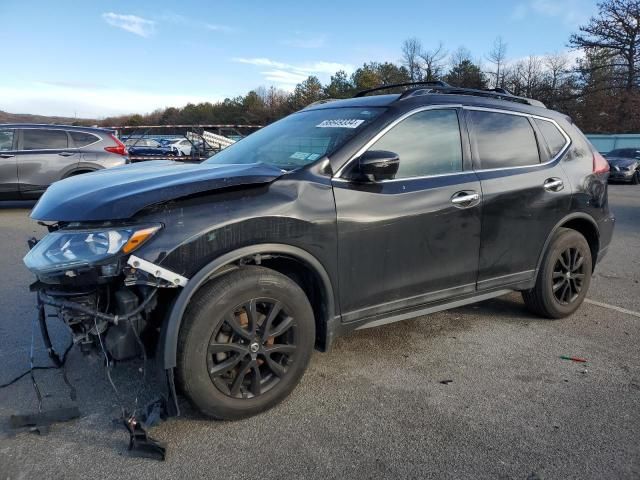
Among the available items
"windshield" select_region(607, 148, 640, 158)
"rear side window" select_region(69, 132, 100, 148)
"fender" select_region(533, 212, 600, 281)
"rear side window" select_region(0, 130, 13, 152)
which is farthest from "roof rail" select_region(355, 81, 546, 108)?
"windshield" select_region(607, 148, 640, 158)

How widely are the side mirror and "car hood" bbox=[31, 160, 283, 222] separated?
0.49 meters

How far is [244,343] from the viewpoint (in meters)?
2.67

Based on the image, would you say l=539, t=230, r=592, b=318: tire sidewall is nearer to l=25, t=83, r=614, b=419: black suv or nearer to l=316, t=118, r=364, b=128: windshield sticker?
l=25, t=83, r=614, b=419: black suv

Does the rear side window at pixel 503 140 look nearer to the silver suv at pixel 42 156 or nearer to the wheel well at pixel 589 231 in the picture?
the wheel well at pixel 589 231

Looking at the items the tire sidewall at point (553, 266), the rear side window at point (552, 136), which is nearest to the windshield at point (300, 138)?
the rear side window at point (552, 136)

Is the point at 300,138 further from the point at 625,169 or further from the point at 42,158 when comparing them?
the point at 625,169

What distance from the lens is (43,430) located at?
2580 mm

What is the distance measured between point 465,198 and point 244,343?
1.79 meters

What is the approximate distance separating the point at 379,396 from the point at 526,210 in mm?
1858

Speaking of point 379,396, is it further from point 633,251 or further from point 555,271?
point 633,251

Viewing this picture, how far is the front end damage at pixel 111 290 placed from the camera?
2.40 meters

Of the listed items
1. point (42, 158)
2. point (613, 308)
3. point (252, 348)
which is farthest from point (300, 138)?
point (42, 158)

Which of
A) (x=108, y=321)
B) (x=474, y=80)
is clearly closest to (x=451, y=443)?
(x=108, y=321)

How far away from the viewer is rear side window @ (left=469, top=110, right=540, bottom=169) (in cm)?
368
